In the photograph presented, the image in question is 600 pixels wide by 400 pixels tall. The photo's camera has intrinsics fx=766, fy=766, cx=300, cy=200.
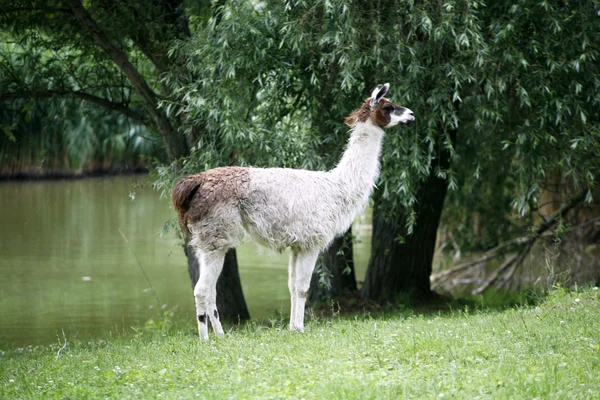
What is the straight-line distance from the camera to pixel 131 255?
18156 mm

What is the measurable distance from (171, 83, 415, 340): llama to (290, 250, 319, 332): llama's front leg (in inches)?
0.4

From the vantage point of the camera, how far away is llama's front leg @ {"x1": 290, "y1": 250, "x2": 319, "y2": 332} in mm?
7750

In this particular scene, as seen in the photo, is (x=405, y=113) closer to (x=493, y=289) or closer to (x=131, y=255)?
(x=493, y=289)

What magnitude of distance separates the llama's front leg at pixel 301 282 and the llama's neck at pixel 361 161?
2.80 ft

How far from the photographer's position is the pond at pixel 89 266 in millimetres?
13312

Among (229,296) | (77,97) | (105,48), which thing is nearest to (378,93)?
(105,48)

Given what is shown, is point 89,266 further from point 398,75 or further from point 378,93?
point 378,93

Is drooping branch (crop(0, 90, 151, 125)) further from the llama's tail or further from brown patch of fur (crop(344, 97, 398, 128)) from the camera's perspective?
brown patch of fur (crop(344, 97, 398, 128))

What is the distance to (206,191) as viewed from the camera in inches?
292

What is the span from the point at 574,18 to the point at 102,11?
6.51 meters

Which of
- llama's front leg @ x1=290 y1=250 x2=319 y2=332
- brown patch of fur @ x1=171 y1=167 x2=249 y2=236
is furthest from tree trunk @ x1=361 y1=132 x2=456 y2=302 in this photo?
brown patch of fur @ x1=171 y1=167 x2=249 y2=236

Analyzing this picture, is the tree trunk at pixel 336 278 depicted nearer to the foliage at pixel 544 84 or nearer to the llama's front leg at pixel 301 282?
the foliage at pixel 544 84

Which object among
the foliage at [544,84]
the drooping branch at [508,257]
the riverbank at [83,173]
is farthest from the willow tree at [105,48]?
the riverbank at [83,173]

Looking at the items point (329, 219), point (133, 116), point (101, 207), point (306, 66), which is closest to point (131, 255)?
point (101, 207)
